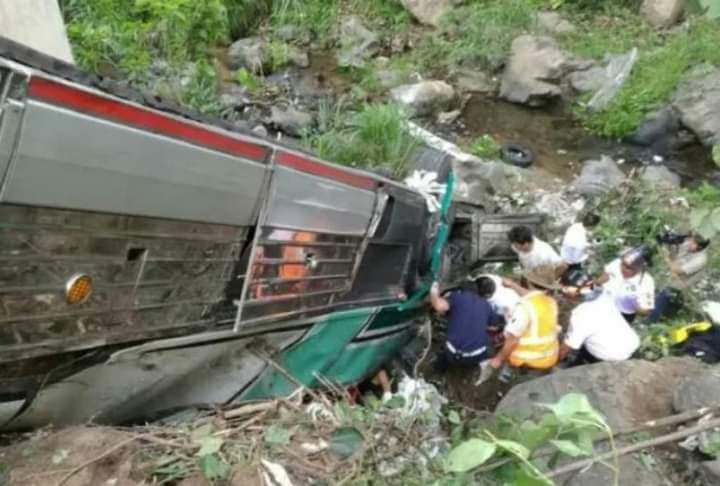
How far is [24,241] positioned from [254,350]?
5.09 ft

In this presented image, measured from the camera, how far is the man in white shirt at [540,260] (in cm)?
652

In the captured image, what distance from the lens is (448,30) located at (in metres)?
11.5

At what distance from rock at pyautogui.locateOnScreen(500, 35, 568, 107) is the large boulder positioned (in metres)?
5.89

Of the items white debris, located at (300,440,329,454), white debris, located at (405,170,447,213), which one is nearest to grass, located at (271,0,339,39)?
white debris, located at (405,170,447,213)

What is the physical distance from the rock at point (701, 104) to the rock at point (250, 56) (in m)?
4.92

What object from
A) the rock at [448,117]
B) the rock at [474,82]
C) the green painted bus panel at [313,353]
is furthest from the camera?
the rock at [474,82]

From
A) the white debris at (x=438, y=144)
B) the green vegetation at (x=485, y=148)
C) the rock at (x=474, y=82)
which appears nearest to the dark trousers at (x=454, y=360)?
the white debris at (x=438, y=144)

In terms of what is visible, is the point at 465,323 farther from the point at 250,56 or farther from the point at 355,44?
the point at 355,44

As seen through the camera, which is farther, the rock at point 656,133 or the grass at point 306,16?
the grass at point 306,16

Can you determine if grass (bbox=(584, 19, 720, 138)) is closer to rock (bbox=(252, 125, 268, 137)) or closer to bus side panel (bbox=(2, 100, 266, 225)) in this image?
rock (bbox=(252, 125, 268, 137))

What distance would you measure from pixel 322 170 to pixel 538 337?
2.81 metres

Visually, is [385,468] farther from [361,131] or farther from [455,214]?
[361,131]

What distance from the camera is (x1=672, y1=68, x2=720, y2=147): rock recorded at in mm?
9539

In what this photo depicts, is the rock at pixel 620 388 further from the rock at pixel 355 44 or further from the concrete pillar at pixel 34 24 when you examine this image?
the rock at pixel 355 44
